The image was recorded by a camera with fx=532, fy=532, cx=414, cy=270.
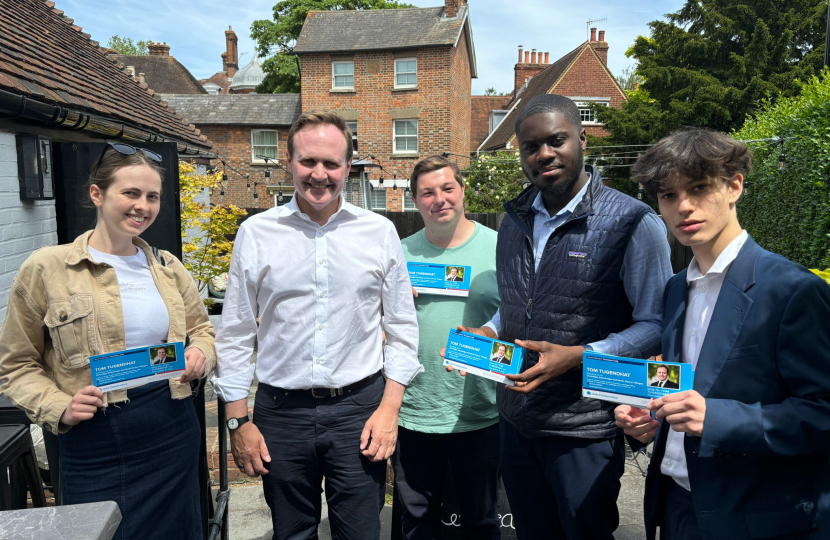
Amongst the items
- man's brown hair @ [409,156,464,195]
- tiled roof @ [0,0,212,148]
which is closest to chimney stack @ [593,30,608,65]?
tiled roof @ [0,0,212,148]

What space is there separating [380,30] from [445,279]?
23.3 meters

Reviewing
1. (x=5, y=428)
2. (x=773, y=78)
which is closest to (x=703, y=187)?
(x=5, y=428)

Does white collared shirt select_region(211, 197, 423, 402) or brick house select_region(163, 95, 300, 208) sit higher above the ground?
brick house select_region(163, 95, 300, 208)

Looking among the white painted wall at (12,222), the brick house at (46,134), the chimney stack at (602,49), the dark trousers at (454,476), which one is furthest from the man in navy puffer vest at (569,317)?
the chimney stack at (602,49)

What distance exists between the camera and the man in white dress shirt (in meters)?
2.06

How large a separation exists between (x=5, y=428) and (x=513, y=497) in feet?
7.83

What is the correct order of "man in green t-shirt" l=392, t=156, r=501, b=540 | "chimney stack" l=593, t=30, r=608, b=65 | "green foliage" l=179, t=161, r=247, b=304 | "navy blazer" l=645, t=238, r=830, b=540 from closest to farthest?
"navy blazer" l=645, t=238, r=830, b=540, "man in green t-shirt" l=392, t=156, r=501, b=540, "green foliage" l=179, t=161, r=247, b=304, "chimney stack" l=593, t=30, r=608, b=65

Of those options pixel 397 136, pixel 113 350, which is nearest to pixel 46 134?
pixel 113 350

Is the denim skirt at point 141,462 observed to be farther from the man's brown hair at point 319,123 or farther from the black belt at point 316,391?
the man's brown hair at point 319,123

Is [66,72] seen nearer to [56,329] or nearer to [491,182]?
[56,329]

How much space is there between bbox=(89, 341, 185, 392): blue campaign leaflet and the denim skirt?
0.20m

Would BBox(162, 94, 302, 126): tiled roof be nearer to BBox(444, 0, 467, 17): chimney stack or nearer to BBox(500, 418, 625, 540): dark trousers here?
BBox(444, 0, 467, 17): chimney stack

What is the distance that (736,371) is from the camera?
4.74 ft

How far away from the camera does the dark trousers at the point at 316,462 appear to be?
2061 millimetres
